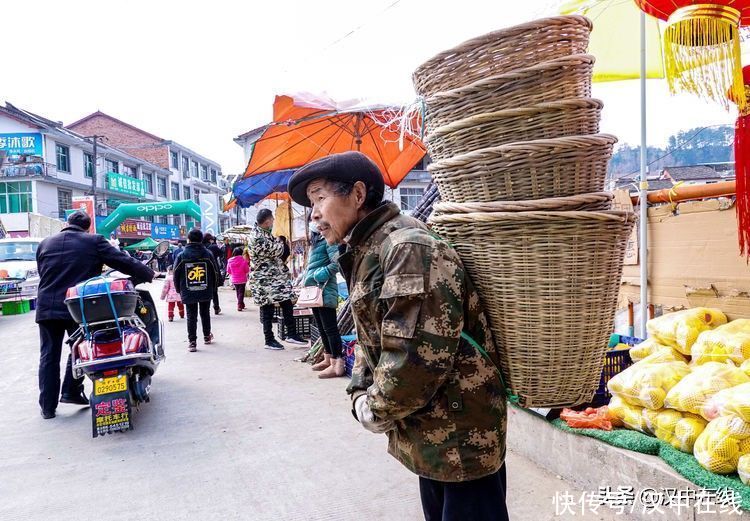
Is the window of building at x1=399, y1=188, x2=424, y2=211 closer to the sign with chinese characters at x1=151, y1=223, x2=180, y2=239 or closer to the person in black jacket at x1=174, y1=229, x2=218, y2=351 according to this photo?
the person in black jacket at x1=174, y1=229, x2=218, y2=351

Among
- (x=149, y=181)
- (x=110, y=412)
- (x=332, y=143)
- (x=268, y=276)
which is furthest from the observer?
(x=149, y=181)

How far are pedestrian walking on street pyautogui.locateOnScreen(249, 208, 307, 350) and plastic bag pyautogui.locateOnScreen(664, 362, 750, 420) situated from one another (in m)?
4.86

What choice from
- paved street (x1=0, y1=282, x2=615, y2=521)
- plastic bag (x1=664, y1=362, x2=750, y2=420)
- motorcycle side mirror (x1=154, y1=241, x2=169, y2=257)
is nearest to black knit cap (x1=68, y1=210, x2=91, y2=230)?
paved street (x1=0, y1=282, x2=615, y2=521)

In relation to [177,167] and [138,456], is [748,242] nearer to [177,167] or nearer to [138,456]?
[138,456]

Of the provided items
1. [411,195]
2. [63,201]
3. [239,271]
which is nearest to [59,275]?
[239,271]

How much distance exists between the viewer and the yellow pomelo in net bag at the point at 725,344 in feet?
8.36

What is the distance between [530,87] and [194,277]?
5964 millimetres

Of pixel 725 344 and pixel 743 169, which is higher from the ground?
pixel 743 169

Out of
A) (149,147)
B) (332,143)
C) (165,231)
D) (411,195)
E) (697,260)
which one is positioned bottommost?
(697,260)

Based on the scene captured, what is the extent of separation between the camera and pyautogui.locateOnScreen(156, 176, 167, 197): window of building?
43.7 m

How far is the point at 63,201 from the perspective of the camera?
103 feet

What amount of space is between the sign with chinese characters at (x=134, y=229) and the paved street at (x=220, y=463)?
113 ft

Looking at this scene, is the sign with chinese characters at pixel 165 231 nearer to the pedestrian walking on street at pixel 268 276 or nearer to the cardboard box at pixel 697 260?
the pedestrian walking on street at pixel 268 276

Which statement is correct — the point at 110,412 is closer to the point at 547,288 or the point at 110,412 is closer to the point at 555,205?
the point at 547,288
